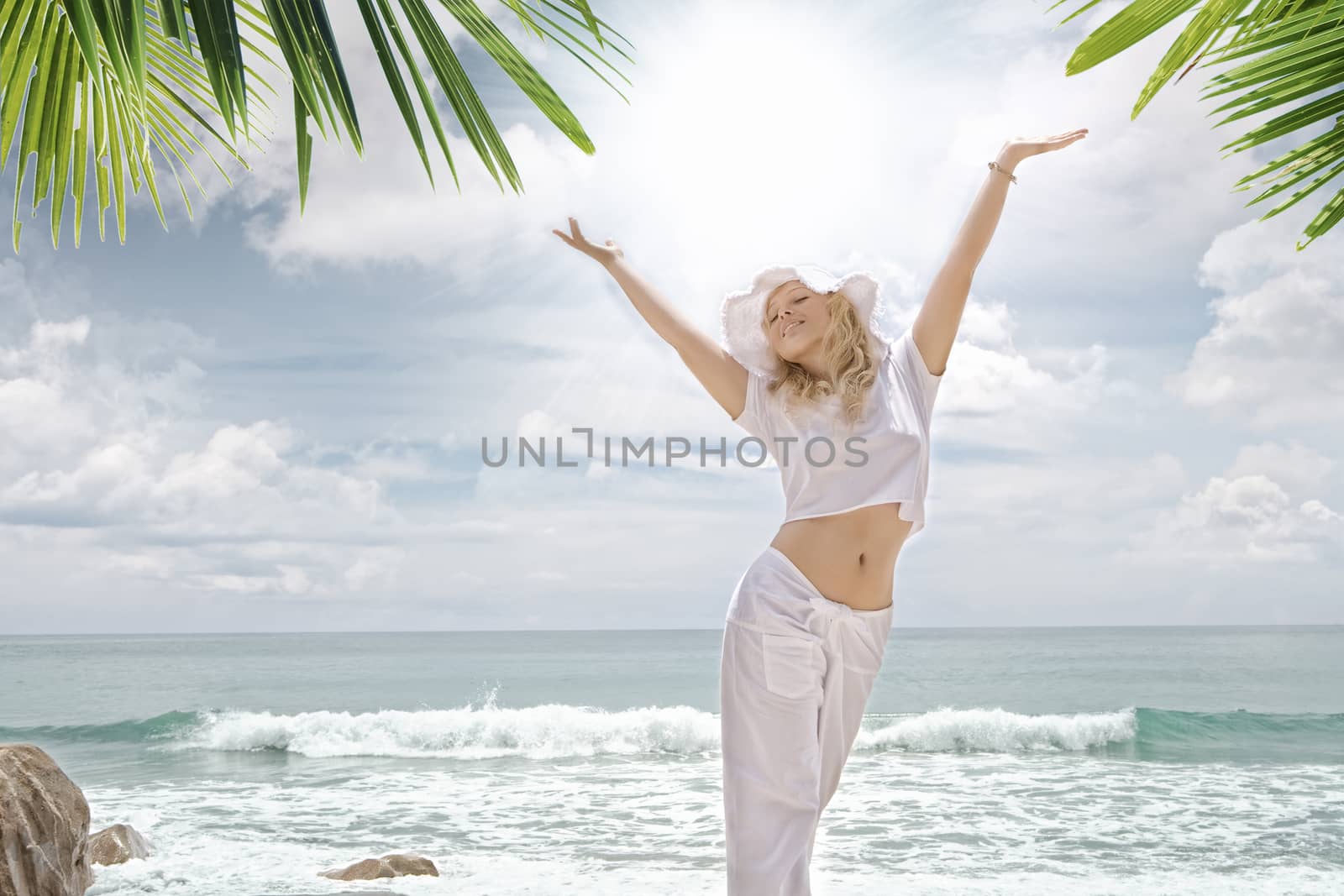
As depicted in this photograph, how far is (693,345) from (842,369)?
36 centimetres

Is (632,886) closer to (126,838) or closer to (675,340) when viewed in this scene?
(126,838)

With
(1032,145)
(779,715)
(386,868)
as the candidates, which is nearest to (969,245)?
(1032,145)

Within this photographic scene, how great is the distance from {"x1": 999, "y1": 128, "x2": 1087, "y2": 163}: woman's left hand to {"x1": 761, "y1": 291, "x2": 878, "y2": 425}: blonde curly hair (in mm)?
471

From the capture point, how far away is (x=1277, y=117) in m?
2.18

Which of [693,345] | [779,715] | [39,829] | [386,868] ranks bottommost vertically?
[386,868]

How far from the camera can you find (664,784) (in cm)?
974

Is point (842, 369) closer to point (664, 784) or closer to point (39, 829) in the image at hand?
point (39, 829)

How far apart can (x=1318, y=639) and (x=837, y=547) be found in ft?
154

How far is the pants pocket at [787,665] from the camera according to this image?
2031mm

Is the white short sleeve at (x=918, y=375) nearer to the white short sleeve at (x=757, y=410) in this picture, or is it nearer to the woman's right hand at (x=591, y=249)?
the white short sleeve at (x=757, y=410)

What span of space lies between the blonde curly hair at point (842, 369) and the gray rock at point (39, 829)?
324cm

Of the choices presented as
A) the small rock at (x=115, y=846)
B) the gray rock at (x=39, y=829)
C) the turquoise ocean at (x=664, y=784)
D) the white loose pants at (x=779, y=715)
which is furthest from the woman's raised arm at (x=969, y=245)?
the small rock at (x=115, y=846)

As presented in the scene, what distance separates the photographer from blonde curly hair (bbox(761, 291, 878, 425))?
2205 millimetres

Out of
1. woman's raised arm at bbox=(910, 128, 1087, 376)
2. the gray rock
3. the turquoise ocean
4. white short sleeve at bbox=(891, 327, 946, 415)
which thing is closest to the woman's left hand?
woman's raised arm at bbox=(910, 128, 1087, 376)
